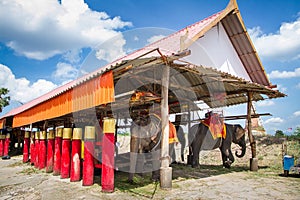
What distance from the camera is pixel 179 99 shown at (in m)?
11.0

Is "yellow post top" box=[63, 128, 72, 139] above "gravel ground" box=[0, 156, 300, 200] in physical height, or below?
above

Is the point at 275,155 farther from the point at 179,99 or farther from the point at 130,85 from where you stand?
the point at 130,85

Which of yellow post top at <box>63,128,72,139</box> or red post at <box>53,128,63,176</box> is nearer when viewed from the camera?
yellow post top at <box>63,128,72,139</box>

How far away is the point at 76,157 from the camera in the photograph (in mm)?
7031

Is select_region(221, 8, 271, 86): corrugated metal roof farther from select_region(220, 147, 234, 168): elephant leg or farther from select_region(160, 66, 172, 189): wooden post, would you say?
select_region(160, 66, 172, 189): wooden post

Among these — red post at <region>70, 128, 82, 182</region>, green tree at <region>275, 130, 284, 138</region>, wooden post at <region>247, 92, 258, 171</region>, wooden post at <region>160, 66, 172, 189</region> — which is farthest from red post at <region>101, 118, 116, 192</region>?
green tree at <region>275, 130, 284, 138</region>

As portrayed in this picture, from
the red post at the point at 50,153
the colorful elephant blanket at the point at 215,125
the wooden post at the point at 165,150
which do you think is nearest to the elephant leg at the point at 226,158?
the colorful elephant blanket at the point at 215,125

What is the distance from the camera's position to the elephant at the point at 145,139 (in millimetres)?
6965

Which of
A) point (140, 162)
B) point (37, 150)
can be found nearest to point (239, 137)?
point (140, 162)

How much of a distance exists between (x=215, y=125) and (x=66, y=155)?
5.77 metres

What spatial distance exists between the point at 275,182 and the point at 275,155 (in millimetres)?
5542

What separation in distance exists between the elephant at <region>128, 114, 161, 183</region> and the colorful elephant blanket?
2.93 m

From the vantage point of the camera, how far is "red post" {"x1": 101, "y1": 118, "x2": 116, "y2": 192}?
18.8ft

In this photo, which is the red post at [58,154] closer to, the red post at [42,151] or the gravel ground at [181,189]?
the gravel ground at [181,189]
